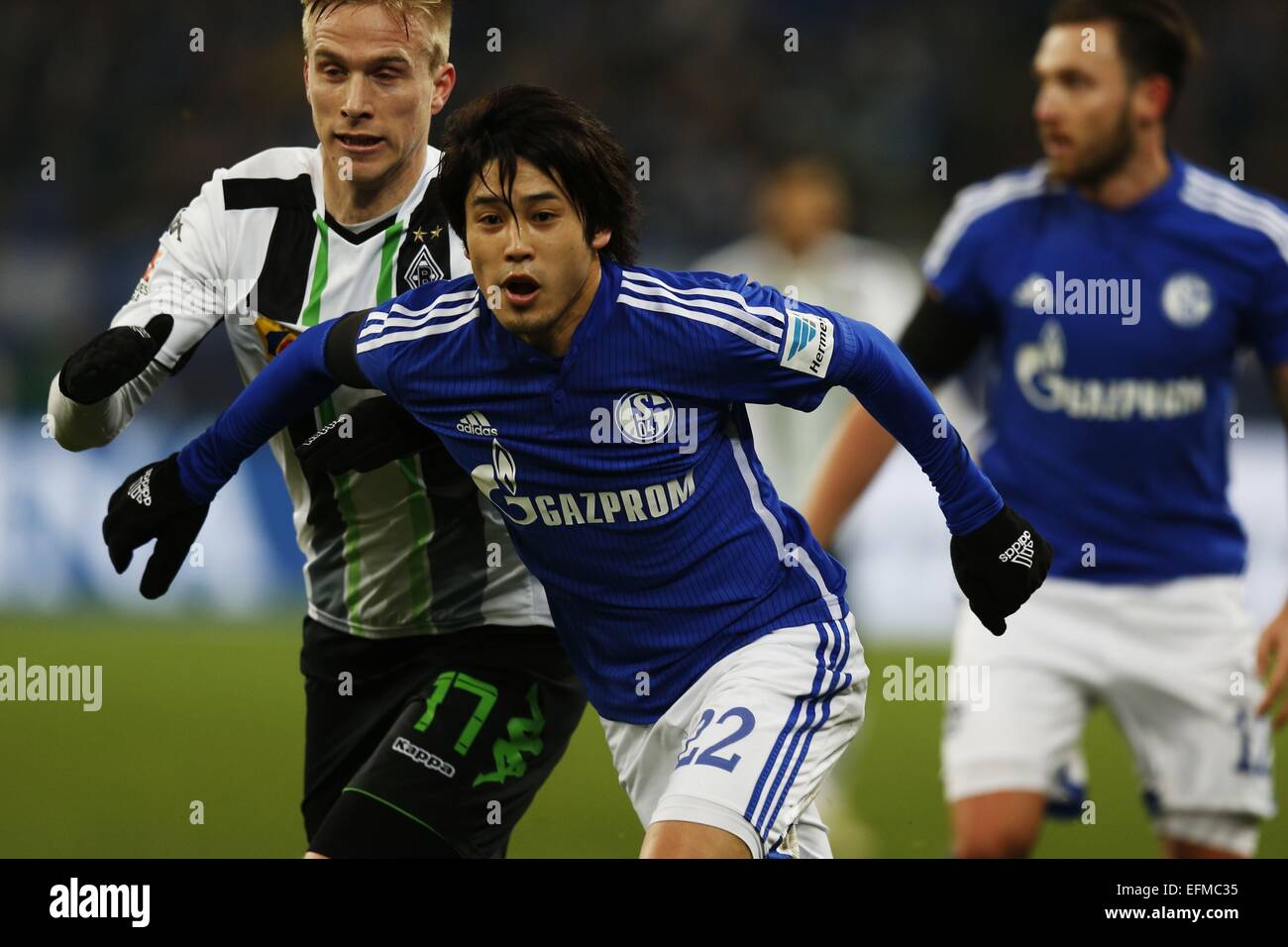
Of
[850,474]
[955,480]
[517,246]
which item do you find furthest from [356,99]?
[850,474]

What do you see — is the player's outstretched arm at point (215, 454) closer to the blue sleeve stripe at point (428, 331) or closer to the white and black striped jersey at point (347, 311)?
the blue sleeve stripe at point (428, 331)

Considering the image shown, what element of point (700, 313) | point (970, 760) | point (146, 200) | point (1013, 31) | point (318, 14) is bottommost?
point (970, 760)

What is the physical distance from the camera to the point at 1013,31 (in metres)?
14.3

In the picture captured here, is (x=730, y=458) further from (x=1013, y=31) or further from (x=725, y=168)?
(x=1013, y=31)

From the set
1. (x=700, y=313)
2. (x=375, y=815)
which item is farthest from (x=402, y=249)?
(x=375, y=815)

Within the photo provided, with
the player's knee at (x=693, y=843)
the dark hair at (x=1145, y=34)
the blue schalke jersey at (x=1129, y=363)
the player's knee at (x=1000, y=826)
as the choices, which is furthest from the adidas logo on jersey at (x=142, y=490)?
the dark hair at (x=1145, y=34)

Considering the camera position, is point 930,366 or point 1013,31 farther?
A: point 1013,31

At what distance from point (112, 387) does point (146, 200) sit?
9745mm

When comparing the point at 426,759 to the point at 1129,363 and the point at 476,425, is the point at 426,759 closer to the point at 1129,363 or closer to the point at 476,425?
the point at 476,425

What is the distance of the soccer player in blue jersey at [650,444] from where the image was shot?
3.39m

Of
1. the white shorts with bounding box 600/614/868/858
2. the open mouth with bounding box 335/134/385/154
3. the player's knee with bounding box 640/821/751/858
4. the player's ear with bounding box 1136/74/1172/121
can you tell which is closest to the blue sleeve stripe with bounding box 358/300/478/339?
the open mouth with bounding box 335/134/385/154

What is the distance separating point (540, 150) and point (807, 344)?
0.63m

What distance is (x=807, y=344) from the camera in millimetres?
3412

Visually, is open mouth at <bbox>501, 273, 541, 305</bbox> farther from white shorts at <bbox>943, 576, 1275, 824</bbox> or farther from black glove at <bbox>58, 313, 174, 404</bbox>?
white shorts at <bbox>943, 576, 1275, 824</bbox>
